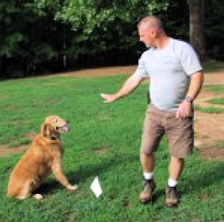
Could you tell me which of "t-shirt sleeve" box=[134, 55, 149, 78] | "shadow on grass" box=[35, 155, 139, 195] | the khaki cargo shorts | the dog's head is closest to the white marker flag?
"shadow on grass" box=[35, 155, 139, 195]

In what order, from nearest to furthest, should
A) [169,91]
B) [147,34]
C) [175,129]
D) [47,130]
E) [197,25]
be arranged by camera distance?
[147,34] < [169,91] < [175,129] < [47,130] < [197,25]

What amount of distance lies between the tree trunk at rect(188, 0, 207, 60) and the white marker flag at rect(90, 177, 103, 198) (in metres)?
16.2

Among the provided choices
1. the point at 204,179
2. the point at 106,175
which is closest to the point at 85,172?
the point at 106,175

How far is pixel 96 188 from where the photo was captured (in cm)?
587

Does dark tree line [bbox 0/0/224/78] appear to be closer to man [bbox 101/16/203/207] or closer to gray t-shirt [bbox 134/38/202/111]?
man [bbox 101/16/203/207]

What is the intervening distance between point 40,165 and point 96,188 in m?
0.69

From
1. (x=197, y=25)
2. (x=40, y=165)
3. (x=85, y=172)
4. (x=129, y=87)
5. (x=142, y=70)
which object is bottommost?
(x=85, y=172)

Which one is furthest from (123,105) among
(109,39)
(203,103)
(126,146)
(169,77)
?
(109,39)

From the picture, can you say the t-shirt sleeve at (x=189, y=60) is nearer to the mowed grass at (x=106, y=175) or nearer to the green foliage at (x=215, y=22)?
the mowed grass at (x=106, y=175)

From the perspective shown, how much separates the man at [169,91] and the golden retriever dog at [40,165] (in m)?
0.90

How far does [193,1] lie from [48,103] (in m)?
10.4

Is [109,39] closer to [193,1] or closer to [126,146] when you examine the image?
[193,1]

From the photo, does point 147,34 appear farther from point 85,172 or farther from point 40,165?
point 85,172

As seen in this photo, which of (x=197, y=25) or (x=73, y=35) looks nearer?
(x=197, y=25)
